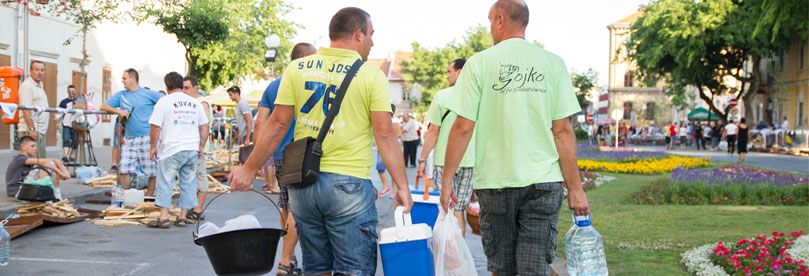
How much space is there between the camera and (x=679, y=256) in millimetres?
7449

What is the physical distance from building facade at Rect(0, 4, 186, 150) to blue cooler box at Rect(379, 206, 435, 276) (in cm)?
1786

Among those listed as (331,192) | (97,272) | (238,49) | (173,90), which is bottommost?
(97,272)

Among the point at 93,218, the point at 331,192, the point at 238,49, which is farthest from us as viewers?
the point at 238,49

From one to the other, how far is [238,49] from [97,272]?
26.6 metres

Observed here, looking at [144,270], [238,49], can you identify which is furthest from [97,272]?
[238,49]

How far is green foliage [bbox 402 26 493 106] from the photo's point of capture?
93.2 metres

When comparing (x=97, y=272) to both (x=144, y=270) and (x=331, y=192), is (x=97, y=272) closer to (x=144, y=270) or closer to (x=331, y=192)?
(x=144, y=270)

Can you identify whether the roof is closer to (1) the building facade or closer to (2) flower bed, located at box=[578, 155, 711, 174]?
(1) the building facade

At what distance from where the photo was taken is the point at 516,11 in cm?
462

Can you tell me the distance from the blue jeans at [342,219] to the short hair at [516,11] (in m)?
1.11

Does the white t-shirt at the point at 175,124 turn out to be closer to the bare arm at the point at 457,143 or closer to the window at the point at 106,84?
the bare arm at the point at 457,143

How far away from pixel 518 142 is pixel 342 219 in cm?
92

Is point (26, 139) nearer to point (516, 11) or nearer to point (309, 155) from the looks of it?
point (309, 155)

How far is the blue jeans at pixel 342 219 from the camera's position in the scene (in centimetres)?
435
